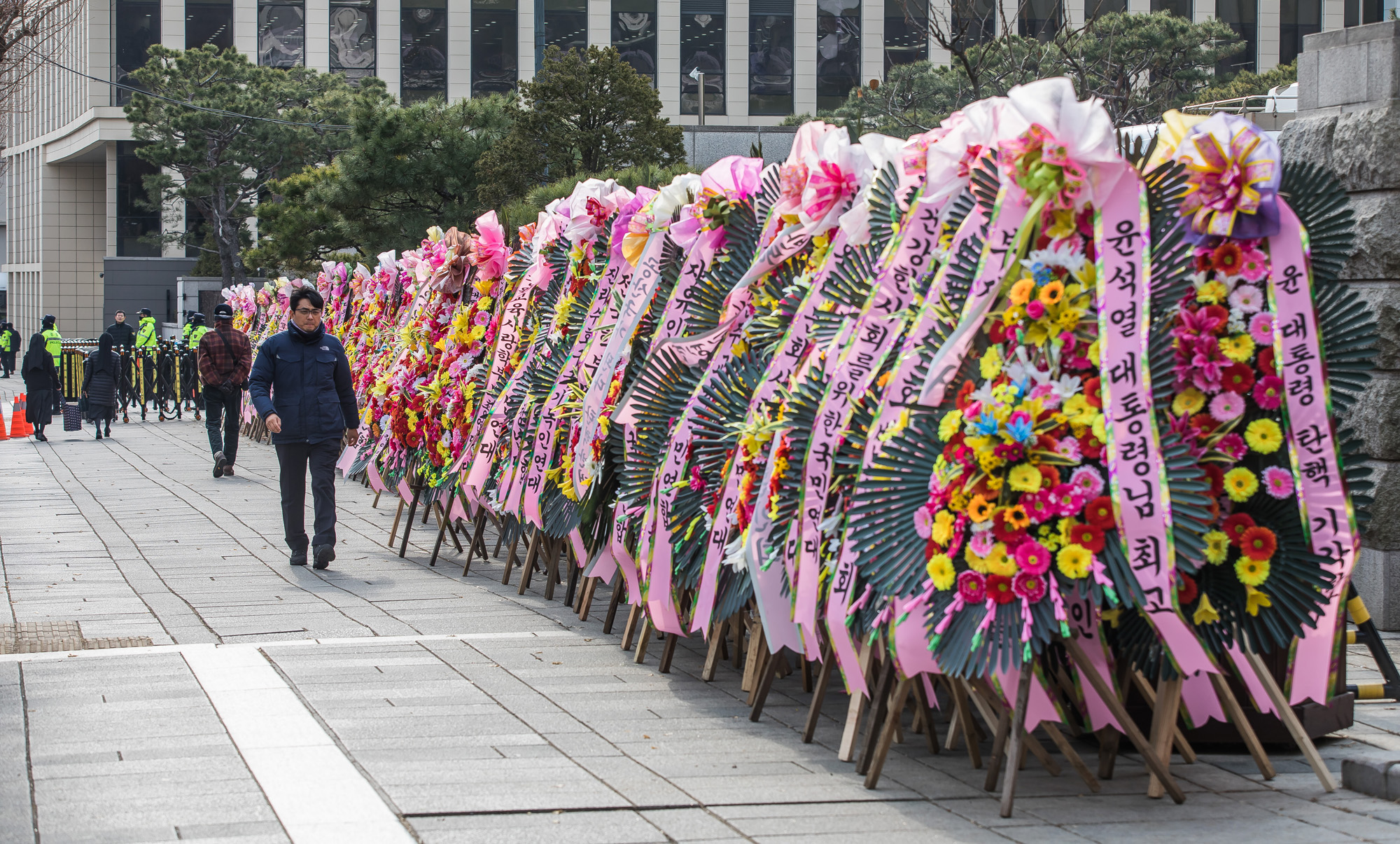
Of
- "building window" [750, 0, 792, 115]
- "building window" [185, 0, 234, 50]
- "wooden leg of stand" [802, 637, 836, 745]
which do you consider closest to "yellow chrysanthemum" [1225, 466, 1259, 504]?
"wooden leg of stand" [802, 637, 836, 745]

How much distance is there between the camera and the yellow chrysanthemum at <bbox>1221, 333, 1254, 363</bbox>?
4727 mm

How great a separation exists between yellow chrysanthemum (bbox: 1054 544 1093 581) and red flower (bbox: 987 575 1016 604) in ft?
0.50

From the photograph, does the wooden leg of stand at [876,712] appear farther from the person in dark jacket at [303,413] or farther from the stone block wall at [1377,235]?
the person in dark jacket at [303,413]

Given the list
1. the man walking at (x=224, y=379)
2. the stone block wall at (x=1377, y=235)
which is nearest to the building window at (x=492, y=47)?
the man walking at (x=224, y=379)

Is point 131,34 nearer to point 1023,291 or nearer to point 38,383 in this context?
point 38,383

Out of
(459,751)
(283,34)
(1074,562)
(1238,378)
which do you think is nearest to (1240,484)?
(1238,378)

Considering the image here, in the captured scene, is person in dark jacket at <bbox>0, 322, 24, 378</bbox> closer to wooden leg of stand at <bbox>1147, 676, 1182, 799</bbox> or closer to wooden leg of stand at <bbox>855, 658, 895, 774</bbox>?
wooden leg of stand at <bbox>855, 658, 895, 774</bbox>

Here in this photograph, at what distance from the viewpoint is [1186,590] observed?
15.6 feet

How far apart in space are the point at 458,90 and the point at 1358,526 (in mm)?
58696

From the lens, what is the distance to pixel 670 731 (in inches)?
229

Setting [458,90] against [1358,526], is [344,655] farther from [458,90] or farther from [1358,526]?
[458,90]

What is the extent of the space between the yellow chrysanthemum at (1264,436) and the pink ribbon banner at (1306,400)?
6 centimetres

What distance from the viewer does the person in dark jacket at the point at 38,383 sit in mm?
21469

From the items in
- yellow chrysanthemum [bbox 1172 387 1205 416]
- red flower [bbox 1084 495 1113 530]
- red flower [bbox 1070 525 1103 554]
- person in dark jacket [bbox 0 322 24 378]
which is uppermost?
person in dark jacket [bbox 0 322 24 378]
